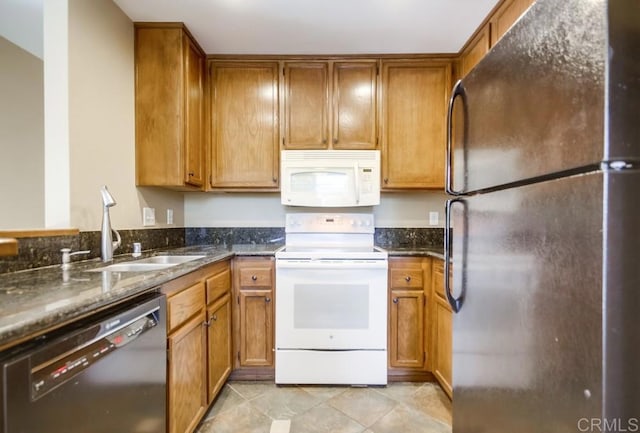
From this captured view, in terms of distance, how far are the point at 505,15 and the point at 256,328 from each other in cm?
248

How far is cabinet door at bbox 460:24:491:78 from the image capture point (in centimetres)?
192

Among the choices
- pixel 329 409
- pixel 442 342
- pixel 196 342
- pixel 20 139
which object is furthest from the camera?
pixel 20 139

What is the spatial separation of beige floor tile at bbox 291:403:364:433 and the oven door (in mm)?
372

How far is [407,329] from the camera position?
2.10 meters

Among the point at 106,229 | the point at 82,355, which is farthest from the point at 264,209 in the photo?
the point at 82,355

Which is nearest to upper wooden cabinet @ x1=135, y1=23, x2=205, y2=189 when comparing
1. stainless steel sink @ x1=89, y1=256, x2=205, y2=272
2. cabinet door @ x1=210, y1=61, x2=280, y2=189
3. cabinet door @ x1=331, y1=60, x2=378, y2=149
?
cabinet door @ x1=210, y1=61, x2=280, y2=189

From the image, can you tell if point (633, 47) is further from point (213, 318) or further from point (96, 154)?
point (96, 154)

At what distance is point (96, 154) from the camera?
1627mm

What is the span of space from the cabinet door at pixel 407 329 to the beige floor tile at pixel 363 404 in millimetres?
257

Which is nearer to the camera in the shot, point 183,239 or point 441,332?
point 441,332

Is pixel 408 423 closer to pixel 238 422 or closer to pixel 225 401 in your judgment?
pixel 238 422

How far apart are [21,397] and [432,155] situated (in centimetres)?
247

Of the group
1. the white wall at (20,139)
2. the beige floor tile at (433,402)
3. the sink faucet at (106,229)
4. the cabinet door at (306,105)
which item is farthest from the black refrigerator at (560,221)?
the white wall at (20,139)
